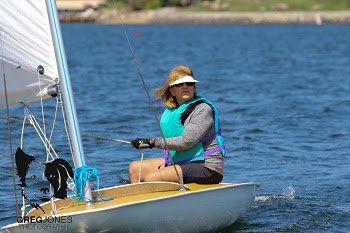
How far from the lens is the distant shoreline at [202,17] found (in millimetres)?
100000

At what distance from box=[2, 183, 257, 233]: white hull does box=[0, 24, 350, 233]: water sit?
43 centimetres

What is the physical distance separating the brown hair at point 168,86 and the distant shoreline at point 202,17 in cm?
8806

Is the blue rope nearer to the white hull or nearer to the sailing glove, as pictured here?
the white hull

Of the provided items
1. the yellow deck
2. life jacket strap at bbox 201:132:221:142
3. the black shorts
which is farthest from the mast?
life jacket strap at bbox 201:132:221:142

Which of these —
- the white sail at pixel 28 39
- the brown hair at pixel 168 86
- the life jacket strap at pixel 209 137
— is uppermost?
the white sail at pixel 28 39

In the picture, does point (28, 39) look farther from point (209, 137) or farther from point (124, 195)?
point (209, 137)

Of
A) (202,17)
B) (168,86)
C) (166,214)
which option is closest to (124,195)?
(166,214)

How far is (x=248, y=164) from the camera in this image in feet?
43.5

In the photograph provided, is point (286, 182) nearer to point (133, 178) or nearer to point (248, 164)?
point (248, 164)

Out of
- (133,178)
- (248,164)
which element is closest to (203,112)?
(133,178)

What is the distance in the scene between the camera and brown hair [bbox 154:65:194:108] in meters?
8.95

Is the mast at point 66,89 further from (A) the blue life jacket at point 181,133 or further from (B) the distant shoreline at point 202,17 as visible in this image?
(B) the distant shoreline at point 202,17

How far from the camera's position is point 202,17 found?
105 metres

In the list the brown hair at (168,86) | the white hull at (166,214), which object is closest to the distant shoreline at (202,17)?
the brown hair at (168,86)
